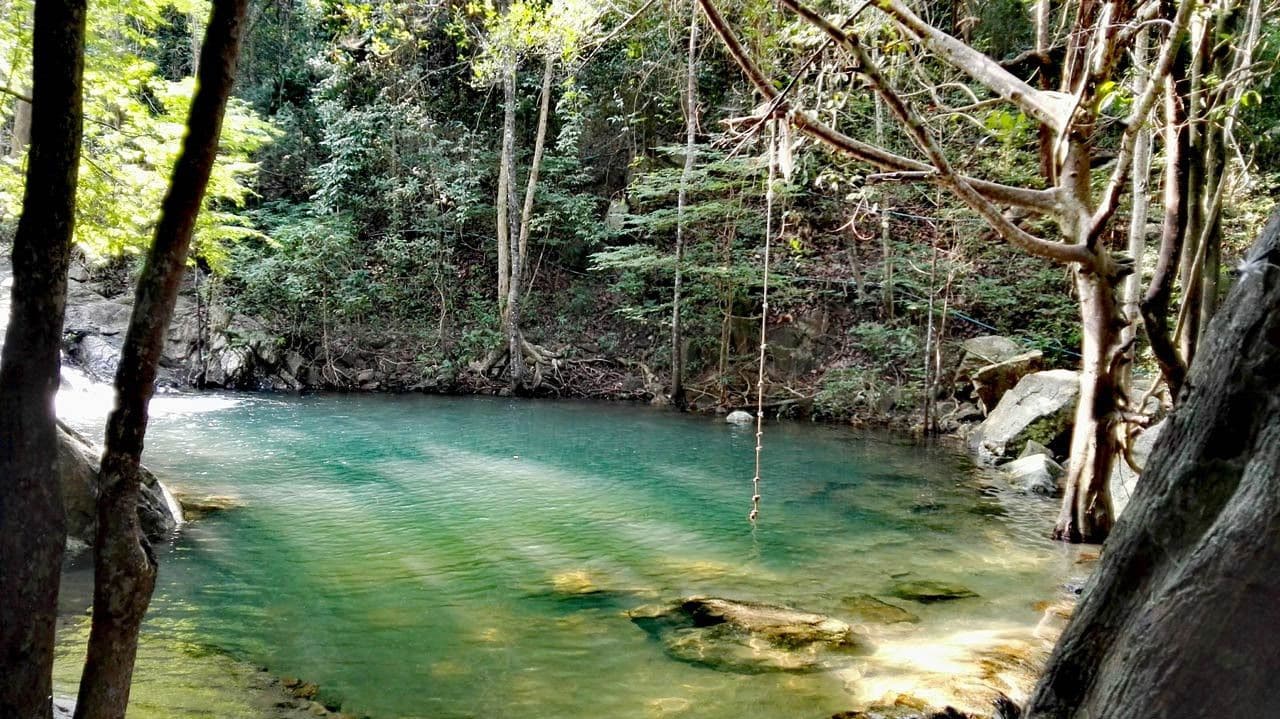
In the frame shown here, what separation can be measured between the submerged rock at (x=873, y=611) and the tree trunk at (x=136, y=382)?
415cm

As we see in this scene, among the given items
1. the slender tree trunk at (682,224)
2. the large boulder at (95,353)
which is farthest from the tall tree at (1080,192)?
the large boulder at (95,353)

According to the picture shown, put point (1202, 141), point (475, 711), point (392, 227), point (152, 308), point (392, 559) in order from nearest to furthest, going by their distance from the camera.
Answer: point (152, 308), point (475, 711), point (1202, 141), point (392, 559), point (392, 227)

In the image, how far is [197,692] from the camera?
3.74 meters

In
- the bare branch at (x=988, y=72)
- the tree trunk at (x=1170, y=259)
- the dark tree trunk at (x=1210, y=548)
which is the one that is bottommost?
the dark tree trunk at (x=1210, y=548)

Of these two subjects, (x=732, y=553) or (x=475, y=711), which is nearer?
(x=475, y=711)

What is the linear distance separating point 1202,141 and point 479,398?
14354 mm

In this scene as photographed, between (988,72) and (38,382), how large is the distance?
6.25 metres

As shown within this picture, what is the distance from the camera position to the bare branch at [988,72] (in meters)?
5.63

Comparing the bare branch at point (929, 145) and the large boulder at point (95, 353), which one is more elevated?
the bare branch at point (929, 145)

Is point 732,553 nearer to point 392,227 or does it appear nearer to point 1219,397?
point 1219,397

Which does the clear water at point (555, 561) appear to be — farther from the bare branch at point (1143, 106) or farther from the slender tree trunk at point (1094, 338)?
the bare branch at point (1143, 106)

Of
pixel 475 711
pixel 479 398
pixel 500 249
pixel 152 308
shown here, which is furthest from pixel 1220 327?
pixel 500 249

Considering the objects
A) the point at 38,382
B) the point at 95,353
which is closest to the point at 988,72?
the point at 38,382

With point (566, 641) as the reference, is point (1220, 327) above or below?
above
